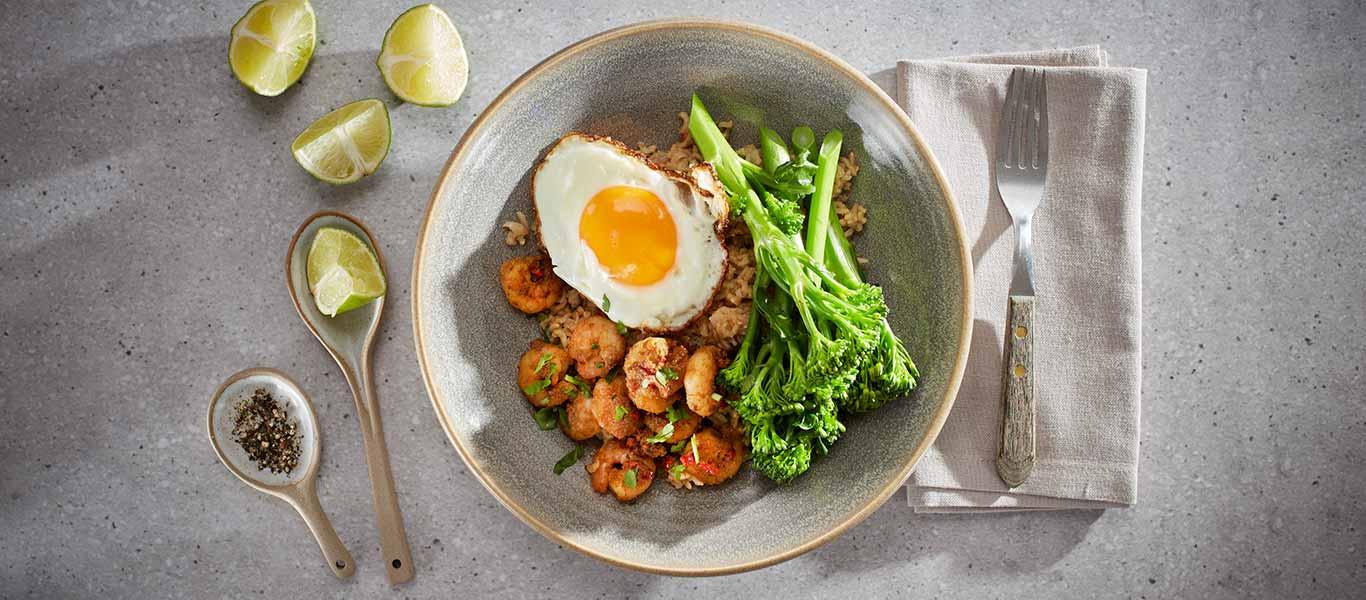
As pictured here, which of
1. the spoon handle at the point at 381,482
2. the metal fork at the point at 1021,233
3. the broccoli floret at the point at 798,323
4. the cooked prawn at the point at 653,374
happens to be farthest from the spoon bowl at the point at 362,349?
the metal fork at the point at 1021,233

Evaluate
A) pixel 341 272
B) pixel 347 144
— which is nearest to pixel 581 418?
pixel 341 272

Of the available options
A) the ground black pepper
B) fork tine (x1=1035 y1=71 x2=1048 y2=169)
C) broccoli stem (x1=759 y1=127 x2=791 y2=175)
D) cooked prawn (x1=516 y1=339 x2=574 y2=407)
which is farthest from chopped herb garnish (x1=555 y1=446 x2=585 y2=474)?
fork tine (x1=1035 y1=71 x2=1048 y2=169)

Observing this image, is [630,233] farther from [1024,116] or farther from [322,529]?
[322,529]

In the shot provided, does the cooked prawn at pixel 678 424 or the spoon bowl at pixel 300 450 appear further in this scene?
the spoon bowl at pixel 300 450

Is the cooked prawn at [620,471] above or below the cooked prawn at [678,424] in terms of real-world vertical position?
below

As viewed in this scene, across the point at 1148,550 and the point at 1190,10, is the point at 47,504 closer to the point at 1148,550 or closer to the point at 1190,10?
the point at 1148,550

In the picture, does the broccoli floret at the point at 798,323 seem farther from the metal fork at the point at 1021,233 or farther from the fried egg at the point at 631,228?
the metal fork at the point at 1021,233
